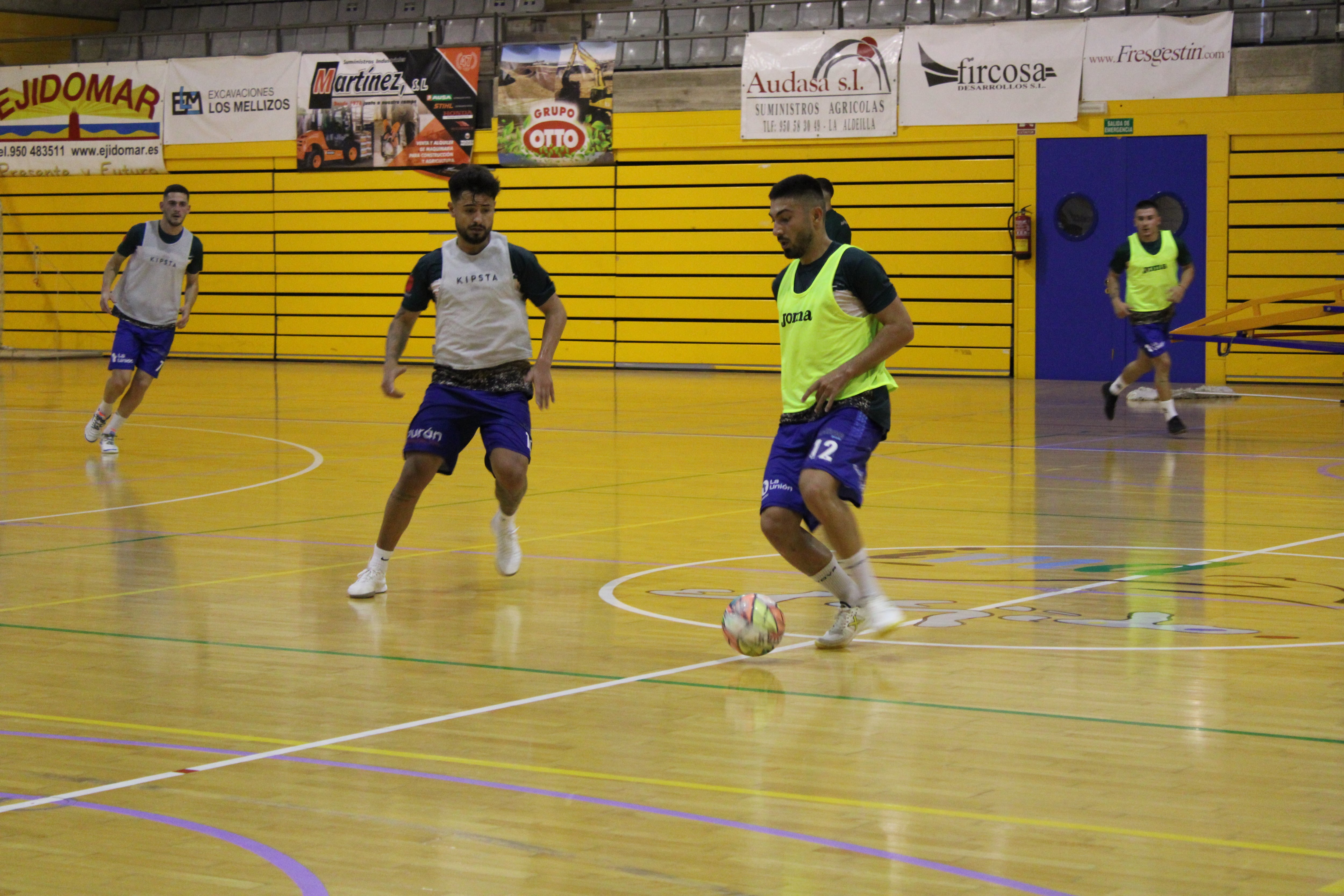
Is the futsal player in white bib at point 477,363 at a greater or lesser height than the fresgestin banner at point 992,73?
lesser

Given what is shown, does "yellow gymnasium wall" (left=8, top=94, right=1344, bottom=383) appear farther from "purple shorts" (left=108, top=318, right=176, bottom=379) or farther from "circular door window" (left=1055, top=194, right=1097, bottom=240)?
"purple shorts" (left=108, top=318, right=176, bottom=379)

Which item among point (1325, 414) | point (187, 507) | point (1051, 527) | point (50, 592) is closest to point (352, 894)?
point (50, 592)

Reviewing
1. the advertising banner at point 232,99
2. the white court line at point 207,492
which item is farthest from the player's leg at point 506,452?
the advertising banner at point 232,99

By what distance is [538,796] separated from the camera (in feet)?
12.9

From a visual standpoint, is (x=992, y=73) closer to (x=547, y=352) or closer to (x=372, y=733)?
(x=547, y=352)

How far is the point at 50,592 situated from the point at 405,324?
1803 millimetres

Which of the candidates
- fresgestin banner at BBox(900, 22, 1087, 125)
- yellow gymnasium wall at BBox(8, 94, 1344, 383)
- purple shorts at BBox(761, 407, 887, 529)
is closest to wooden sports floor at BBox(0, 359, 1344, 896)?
purple shorts at BBox(761, 407, 887, 529)

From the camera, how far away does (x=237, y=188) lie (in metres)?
25.6

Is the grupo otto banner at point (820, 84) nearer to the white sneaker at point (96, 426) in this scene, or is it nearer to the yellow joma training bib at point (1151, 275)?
the yellow joma training bib at point (1151, 275)

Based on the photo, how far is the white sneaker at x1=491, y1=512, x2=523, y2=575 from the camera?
7.18 m

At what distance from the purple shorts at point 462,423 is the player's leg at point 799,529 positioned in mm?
1593

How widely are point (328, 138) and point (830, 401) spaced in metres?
20.1

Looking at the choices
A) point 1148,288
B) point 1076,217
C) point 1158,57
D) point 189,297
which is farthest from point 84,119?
point 1148,288

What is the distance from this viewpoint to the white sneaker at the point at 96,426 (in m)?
12.7
